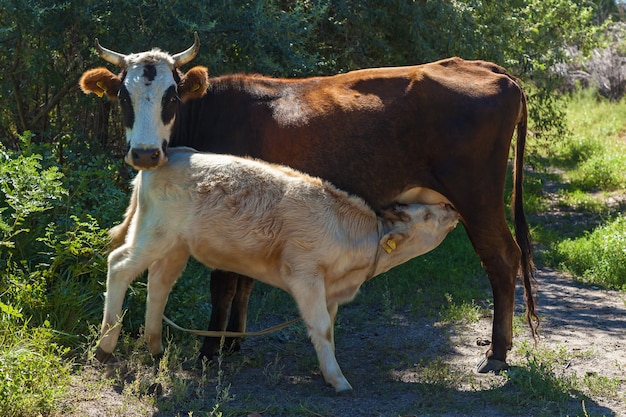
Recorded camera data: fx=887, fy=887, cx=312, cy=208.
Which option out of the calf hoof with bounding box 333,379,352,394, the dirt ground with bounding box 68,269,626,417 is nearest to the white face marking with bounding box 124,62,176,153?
the dirt ground with bounding box 68,269,626,417

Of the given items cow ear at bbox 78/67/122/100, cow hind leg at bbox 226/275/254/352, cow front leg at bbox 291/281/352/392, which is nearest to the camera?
cow front leg at bbox 291/281/352/392

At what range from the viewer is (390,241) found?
19.9 ft

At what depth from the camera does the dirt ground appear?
216 inches

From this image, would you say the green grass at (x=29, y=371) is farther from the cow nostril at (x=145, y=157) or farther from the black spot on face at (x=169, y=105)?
the black spot on face at (x=169, y=105)

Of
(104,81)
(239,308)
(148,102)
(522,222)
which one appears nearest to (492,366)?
(522,222)

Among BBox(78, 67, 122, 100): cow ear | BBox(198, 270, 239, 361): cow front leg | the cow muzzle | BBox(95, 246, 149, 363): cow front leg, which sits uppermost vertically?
BBox(78, 67, 122, 100): cow ear

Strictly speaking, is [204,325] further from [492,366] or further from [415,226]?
[492,366]

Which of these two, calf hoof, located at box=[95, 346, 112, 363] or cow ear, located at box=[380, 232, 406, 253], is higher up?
cow ear, located at box=[380, 232, 406, 253]

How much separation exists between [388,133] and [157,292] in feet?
6.76

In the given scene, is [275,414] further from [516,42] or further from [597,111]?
[597,111]

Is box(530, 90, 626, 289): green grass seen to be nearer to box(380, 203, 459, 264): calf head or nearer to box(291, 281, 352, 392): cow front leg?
box(380, 203, 459, 264): calf head

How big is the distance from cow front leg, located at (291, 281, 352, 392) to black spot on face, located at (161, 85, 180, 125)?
5.20ft

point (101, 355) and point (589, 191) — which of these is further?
point (589, 191)

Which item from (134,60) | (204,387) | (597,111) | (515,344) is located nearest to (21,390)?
(204,387)
